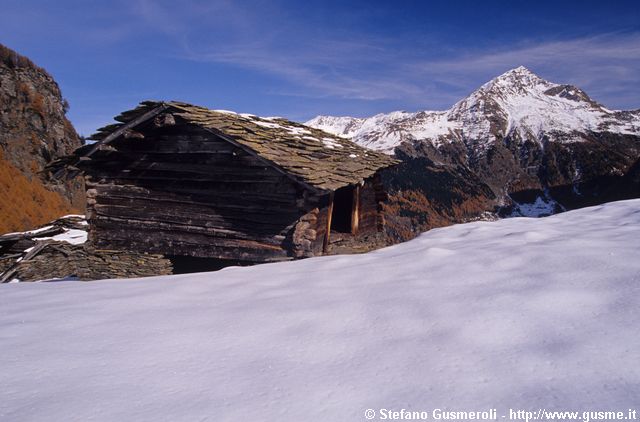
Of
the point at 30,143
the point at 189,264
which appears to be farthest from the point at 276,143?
the point at 30,143

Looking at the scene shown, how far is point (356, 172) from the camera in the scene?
9398 mm

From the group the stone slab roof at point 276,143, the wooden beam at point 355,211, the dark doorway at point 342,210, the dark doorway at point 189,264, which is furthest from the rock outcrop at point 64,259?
the dark doorway at point 342,210

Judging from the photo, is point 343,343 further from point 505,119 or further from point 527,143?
point 505,119

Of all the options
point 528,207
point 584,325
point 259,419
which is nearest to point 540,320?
point 584,325

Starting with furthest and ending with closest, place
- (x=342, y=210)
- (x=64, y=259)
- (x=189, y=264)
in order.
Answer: (x=342, y=210)
(x=64, y=259)
(x=189, y=264)

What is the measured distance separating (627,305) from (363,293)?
156 cm

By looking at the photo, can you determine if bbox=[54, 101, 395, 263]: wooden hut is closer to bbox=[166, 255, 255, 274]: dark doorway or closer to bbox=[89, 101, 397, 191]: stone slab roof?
bbox=[89, 101, 397, 191]: stone slab roof

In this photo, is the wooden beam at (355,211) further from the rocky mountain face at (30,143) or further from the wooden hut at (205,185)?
the rocky mountain face at (30,143)

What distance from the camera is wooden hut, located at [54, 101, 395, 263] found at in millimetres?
7918

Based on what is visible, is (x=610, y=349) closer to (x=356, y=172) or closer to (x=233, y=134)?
(x=233, y=134)

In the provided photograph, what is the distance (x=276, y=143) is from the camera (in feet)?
28.6

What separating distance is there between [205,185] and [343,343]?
7.16 m

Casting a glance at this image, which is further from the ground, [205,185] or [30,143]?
[30,143]

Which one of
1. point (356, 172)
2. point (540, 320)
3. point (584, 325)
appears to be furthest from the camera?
point (356, 172)
